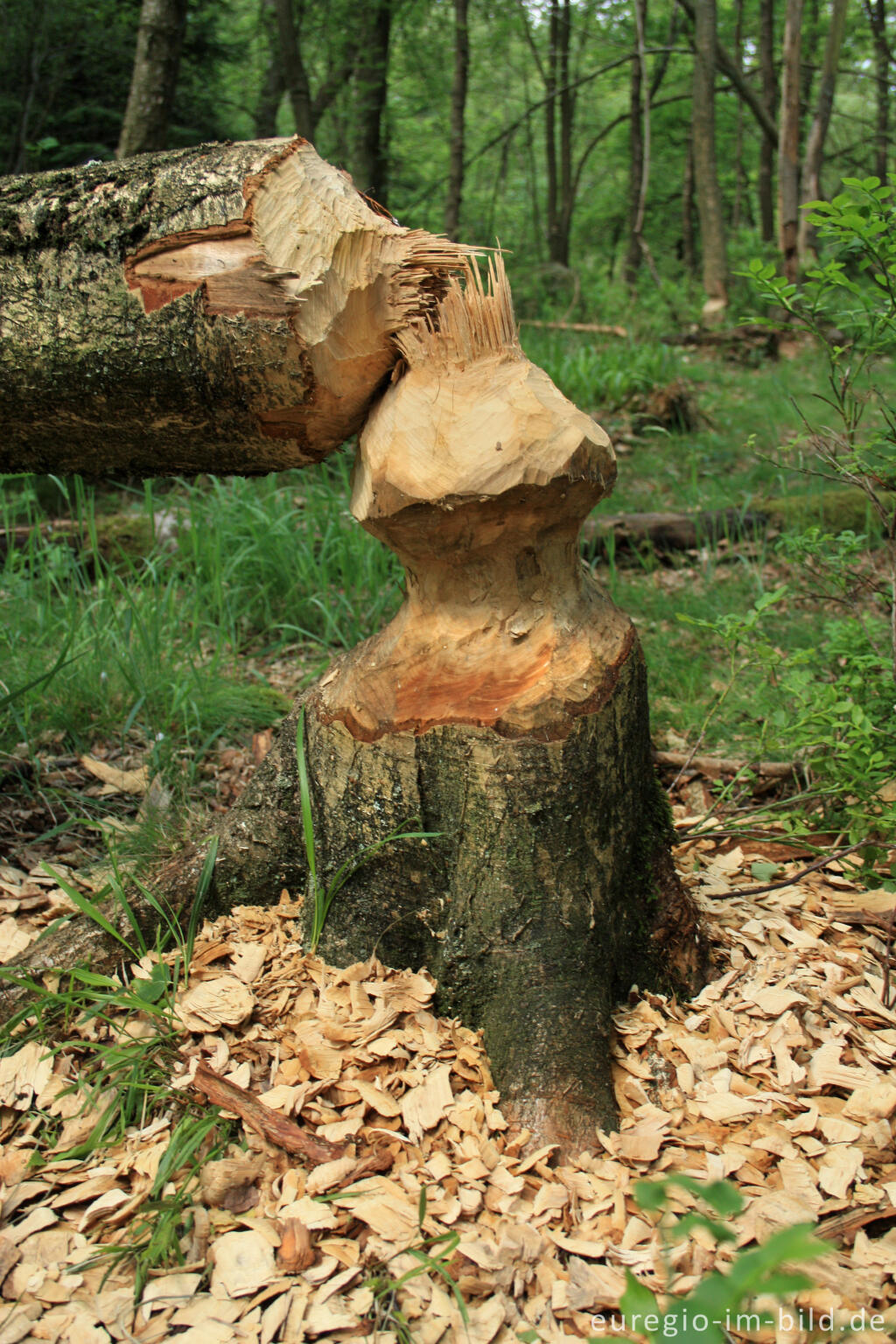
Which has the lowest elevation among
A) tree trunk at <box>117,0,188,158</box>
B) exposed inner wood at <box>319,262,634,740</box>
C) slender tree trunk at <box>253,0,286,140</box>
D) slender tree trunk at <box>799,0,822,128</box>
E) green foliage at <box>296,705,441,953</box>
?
green foliage at <box>296,705,441,953</box>

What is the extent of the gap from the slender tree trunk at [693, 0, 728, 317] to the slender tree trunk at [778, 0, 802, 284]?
67 centimetres

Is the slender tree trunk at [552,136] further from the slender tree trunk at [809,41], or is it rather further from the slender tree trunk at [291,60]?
the slender tree trunk at [291,60]

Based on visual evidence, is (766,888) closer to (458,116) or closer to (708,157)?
(458,116)

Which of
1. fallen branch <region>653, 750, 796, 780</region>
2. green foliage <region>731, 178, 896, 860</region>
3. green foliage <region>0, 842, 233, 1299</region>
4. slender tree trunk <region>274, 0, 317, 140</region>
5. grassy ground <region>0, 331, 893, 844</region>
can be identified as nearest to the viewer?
green foliage <region>0, 842, 233, 1299</region>

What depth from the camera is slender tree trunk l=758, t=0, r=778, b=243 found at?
10.7m

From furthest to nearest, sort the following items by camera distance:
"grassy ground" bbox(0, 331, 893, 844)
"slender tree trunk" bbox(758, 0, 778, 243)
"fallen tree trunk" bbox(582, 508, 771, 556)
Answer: "slender tree trunk" bbox(758, 0, 778, 243) → "fallen tree trunk" bbox(582, 508, 771, 556) → "grassy ground" bbox(0, 331, 893, 844)

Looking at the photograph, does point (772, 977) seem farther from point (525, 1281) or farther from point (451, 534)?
point (451, 534)

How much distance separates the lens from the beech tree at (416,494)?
146cm

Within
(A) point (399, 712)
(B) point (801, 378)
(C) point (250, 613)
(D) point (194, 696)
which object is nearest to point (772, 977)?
(A) point (399, 712)

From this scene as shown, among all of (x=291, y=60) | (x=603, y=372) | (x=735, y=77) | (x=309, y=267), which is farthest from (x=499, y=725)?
(x=735, y=77)

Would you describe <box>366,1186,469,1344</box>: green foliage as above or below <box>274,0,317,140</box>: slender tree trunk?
below

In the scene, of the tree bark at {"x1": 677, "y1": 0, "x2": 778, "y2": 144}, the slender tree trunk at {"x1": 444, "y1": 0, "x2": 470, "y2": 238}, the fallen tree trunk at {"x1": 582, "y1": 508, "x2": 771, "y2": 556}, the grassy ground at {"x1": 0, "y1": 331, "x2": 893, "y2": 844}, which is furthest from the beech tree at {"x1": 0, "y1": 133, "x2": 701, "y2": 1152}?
the tree bark at {"x1": 677, "y1": 0, "x2": 778, "y2": 144}

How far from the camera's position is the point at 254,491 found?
4.12m

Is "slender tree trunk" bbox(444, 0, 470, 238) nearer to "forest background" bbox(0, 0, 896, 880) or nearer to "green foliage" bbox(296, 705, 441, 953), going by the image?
"forest background" bbox(0, 0, 896, 880)
